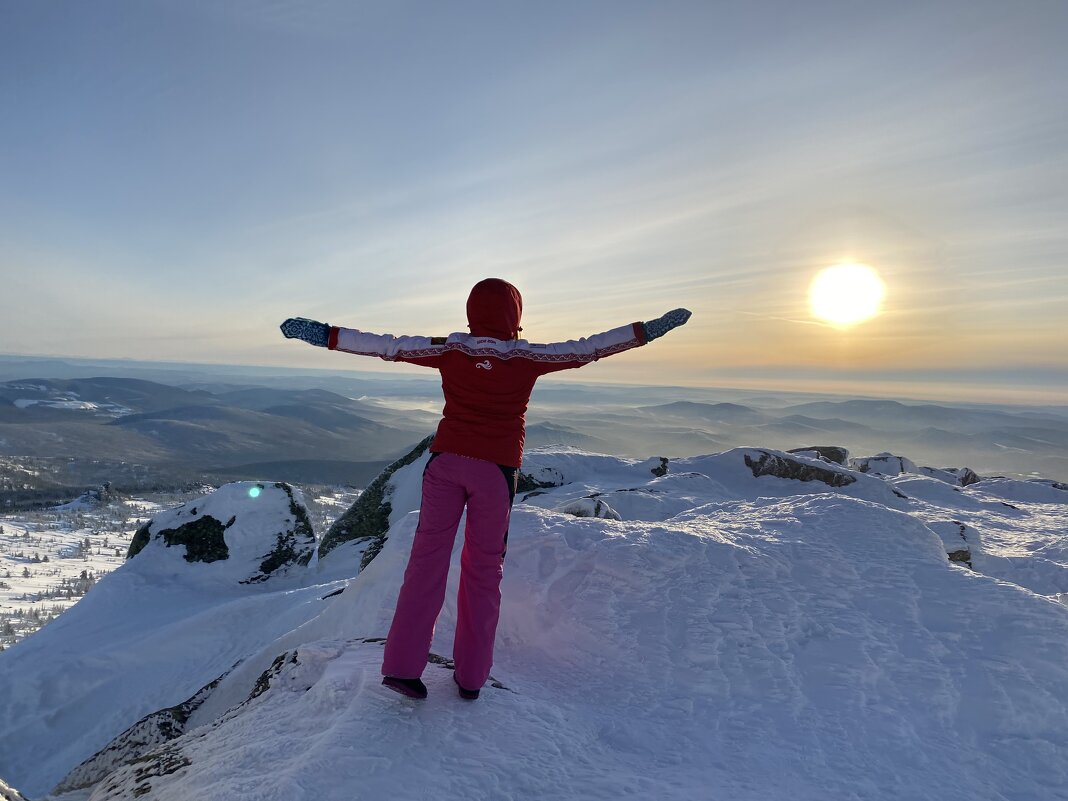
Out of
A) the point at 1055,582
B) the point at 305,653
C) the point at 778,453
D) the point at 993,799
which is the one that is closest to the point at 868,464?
the point at 778,453

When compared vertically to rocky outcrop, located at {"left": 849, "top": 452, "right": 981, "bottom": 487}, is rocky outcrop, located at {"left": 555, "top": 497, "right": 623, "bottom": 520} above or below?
above

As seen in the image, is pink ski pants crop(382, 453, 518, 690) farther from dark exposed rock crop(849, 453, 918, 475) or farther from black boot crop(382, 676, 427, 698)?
dark exposed rock crop(849, 453, 918, 475)

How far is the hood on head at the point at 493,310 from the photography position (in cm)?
396

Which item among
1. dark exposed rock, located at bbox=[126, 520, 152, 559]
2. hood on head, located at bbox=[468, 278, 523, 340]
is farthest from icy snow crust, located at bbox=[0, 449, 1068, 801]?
dark exposed rock, located at bbox=[126, 520, 152, 559]

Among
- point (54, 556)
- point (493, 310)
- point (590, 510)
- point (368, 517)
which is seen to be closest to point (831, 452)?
point (590, 510)

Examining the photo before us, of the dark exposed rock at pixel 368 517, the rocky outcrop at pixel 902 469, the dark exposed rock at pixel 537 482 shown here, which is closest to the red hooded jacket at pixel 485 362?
the dark exposed rock at pixel 537 482

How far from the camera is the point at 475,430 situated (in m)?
3.86

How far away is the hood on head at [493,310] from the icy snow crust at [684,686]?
2448 millimetres

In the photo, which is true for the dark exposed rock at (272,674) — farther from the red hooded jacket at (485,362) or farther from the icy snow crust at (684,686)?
the red hooded jacket at (485,362)

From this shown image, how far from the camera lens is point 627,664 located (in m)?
4.24

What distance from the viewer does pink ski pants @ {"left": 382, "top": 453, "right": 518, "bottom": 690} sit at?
11.5 ft

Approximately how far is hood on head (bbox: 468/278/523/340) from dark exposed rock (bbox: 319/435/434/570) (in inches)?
460

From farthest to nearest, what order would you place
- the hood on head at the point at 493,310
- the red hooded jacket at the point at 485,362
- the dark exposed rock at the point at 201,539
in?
the dark exposed rock at the point at 201,539 → the hood on head at the point at 493,310 → the red hooded jacket at the point at 485,362

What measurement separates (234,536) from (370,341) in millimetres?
13796
